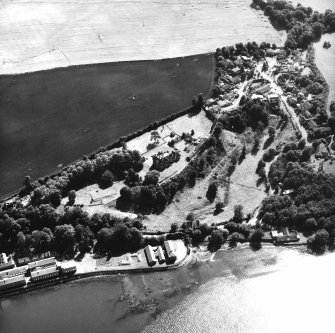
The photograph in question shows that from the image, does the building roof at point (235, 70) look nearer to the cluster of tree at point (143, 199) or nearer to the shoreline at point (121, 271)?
the cluster of tree at point (143, 199)

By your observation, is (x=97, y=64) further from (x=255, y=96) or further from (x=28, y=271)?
(x=28, y=271)

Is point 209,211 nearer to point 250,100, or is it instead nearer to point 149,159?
point 149,159

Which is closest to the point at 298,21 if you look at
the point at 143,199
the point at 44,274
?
the point at 143,199

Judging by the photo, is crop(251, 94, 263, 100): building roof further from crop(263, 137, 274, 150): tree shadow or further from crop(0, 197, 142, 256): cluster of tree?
crop(0, 197, 142, 256): cluster of tree

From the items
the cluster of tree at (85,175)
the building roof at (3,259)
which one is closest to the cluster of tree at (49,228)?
the building roof at (3,259)

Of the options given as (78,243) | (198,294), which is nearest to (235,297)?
(198,294)

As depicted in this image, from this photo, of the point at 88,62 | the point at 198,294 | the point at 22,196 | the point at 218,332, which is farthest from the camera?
the point at 88,62
